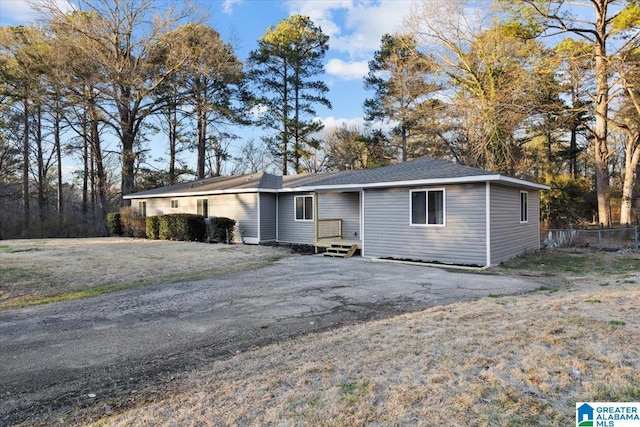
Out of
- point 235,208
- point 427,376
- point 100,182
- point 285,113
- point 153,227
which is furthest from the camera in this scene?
Result: point 285,113

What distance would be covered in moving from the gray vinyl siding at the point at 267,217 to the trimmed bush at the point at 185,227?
3.15 metres

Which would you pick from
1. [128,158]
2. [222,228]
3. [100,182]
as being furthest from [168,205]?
[100,182]

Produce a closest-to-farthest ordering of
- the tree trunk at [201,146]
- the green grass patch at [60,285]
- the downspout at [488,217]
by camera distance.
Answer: the green grass patch at [60,285] → the downspout at [488,217] → the tree trunk at [201,146]

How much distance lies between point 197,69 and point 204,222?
9311mm

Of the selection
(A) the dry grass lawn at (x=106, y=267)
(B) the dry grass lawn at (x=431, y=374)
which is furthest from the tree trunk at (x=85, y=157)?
(B) the dry grass lawn at (x=431, y=374)

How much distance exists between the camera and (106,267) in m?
10.6

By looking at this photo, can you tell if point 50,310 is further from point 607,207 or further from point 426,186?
point 607,207

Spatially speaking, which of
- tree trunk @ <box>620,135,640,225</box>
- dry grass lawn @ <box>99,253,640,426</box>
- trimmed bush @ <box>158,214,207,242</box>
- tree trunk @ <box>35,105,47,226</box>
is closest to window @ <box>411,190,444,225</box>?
dry grass lawn @ <box>99,253,640,426</box>

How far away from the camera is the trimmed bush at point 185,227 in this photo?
17781 millimetres

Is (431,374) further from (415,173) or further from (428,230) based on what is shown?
(415,173)

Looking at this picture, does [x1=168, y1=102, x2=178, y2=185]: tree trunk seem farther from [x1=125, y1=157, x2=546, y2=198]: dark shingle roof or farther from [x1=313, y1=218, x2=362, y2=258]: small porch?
[x1=313, y1=218, x2=362, y2=258]: small porch

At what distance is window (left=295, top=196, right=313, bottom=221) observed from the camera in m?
16.1

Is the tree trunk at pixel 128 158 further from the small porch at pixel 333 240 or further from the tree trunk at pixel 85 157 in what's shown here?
the small porch at pixel 333 240

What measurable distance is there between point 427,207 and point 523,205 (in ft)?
13.6
